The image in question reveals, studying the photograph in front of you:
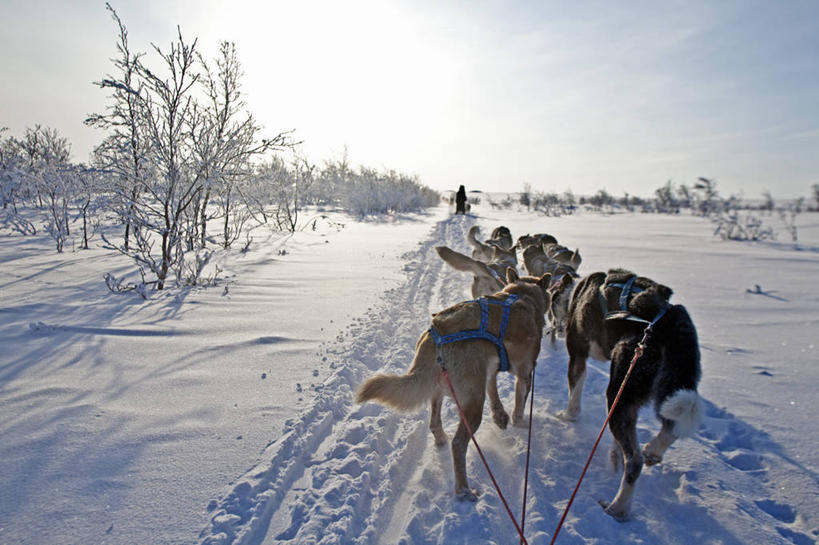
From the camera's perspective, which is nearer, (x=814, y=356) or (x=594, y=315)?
(x=594, y=315)

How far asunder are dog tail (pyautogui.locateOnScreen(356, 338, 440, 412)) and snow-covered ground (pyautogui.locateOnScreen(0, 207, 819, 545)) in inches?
26.7

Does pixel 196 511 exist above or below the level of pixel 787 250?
below

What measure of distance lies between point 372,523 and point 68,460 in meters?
1.99

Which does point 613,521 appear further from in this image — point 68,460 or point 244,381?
point 68,460

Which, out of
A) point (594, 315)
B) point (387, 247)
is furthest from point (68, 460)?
point (387, 247)

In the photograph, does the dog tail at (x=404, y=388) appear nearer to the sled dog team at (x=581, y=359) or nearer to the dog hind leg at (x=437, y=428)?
the sled dog team at (x=581, y=359)

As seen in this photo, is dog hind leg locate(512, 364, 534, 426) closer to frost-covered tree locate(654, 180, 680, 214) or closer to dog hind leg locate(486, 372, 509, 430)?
dog hind leg locate(486, 372, 509, 430)

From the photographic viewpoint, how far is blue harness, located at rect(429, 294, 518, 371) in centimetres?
241

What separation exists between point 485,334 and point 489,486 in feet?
3.40

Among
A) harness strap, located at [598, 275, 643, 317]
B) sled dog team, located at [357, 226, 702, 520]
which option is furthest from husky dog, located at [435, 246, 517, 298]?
harness strap, located at [598, 275, 643, 317]

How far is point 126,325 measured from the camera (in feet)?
15.3

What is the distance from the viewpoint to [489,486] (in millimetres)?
2504

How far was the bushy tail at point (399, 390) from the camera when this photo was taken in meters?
2.15

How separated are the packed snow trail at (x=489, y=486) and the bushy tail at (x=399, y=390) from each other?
673mm
